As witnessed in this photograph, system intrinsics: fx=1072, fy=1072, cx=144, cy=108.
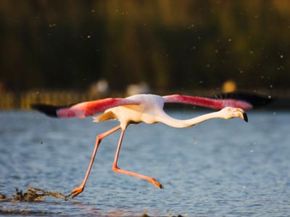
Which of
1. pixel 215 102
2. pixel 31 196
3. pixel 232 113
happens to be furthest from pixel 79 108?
pixel 31 196

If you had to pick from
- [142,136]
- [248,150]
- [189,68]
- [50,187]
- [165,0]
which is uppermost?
[165,0]

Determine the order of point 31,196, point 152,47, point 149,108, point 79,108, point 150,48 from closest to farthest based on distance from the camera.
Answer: point 79,108
point 149,108
point 31,196
point 152,47
point 150,48

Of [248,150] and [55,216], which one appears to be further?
[248,150]

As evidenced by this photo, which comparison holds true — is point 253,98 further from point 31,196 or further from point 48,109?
point 31,196

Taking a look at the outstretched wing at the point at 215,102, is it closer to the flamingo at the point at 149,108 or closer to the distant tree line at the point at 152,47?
the flamingo at the point at 149,108

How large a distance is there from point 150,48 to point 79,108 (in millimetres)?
57983

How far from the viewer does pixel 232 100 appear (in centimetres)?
1608

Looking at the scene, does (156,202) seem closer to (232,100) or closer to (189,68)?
(232,100)

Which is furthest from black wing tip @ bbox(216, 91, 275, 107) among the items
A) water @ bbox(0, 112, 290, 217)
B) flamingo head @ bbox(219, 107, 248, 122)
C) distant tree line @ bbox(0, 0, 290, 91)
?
distant tree line @ bbox(0, 0, 290, 91)

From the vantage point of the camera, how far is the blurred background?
65688 millimetres

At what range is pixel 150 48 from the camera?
72.3 m

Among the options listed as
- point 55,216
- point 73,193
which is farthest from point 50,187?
point 55,216

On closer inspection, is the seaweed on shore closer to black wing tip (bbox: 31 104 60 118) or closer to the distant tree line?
black wing tip (bbox: 31 104 60 118)

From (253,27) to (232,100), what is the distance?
5542 centimetres
